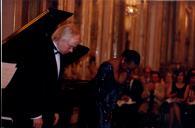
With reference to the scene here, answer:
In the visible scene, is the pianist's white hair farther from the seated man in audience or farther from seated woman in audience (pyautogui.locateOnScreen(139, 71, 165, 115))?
seated woman in audience (pyautogui.locateOnScreen(139, 71, 165, 115))

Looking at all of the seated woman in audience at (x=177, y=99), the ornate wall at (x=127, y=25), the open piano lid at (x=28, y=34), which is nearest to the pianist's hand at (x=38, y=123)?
the open piano lid at (x=28, y=34)

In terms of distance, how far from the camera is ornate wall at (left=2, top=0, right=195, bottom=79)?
7.91 m

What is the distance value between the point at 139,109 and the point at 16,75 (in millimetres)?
4381

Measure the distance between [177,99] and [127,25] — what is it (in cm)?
374

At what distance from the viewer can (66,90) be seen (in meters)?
6.88

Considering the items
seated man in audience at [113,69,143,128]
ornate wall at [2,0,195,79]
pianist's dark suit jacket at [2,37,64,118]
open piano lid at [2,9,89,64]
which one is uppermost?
ornate wall at [2,0,195,79]

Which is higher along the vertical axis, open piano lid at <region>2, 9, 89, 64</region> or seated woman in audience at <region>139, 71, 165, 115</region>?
open piano lid at <region>2, 9, 89, 64</region>

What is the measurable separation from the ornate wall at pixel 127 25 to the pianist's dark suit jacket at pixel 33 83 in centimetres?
336

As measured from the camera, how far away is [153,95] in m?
8.49

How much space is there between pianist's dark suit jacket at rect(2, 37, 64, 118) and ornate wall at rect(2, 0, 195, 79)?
3362mm

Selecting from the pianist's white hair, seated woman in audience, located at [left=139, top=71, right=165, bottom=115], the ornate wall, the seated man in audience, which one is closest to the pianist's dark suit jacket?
the pianist's white hair

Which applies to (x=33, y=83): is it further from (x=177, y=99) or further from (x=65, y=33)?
(x=177, y=99)

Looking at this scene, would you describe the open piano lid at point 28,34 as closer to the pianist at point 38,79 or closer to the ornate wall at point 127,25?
Result: the pianist at point 38,79

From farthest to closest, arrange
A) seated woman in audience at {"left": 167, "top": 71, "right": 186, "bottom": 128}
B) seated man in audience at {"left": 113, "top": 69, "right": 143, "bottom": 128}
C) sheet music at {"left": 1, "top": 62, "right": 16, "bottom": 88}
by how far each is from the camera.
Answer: seated woman in audience at {"left": 167, "top": 71, "right": 186, "bottom": 128}
seated man in audience at {"left": 113, "top": 69, "right": 143, "bottom": 128}
sheet music at {"left": 1, "top": 62, "right": 16, "bottom": 88}
